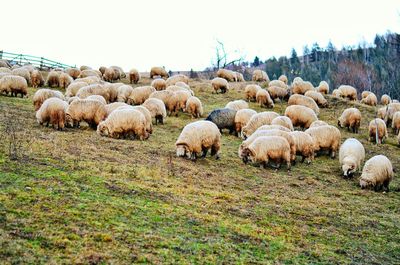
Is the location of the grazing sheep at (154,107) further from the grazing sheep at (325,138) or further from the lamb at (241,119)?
the grazing sheep at (325,138)

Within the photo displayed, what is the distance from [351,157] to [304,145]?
5.99 ft

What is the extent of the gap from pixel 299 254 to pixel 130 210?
3.34 meters

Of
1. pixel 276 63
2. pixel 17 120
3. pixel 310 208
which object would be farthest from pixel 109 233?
pixel 276 63

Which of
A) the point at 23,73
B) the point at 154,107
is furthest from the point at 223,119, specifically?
the point at 23,73

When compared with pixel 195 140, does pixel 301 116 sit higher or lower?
higher

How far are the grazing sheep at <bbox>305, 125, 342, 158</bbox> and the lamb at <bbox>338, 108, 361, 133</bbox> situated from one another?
6685 mm

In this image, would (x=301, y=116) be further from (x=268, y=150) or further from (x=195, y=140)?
(x=195, y=140)

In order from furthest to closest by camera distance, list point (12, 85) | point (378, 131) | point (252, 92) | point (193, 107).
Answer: point (252, 92) → point (193, 107) → point (12, 85) → point (378, 131)

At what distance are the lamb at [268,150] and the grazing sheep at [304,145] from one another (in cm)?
178

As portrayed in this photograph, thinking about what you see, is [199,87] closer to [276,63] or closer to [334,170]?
[334,170]

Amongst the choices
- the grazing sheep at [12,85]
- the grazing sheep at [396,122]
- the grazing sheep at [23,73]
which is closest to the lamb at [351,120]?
the grazing sheep at [396,122]

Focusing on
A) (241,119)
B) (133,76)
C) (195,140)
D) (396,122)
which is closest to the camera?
(195,140)

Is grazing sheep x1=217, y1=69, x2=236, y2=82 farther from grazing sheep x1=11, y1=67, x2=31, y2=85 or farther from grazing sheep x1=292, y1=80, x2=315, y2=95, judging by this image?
grazing sheep x1=11, y1=67, x2=31, y2=85

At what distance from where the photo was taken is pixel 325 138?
771 inches
